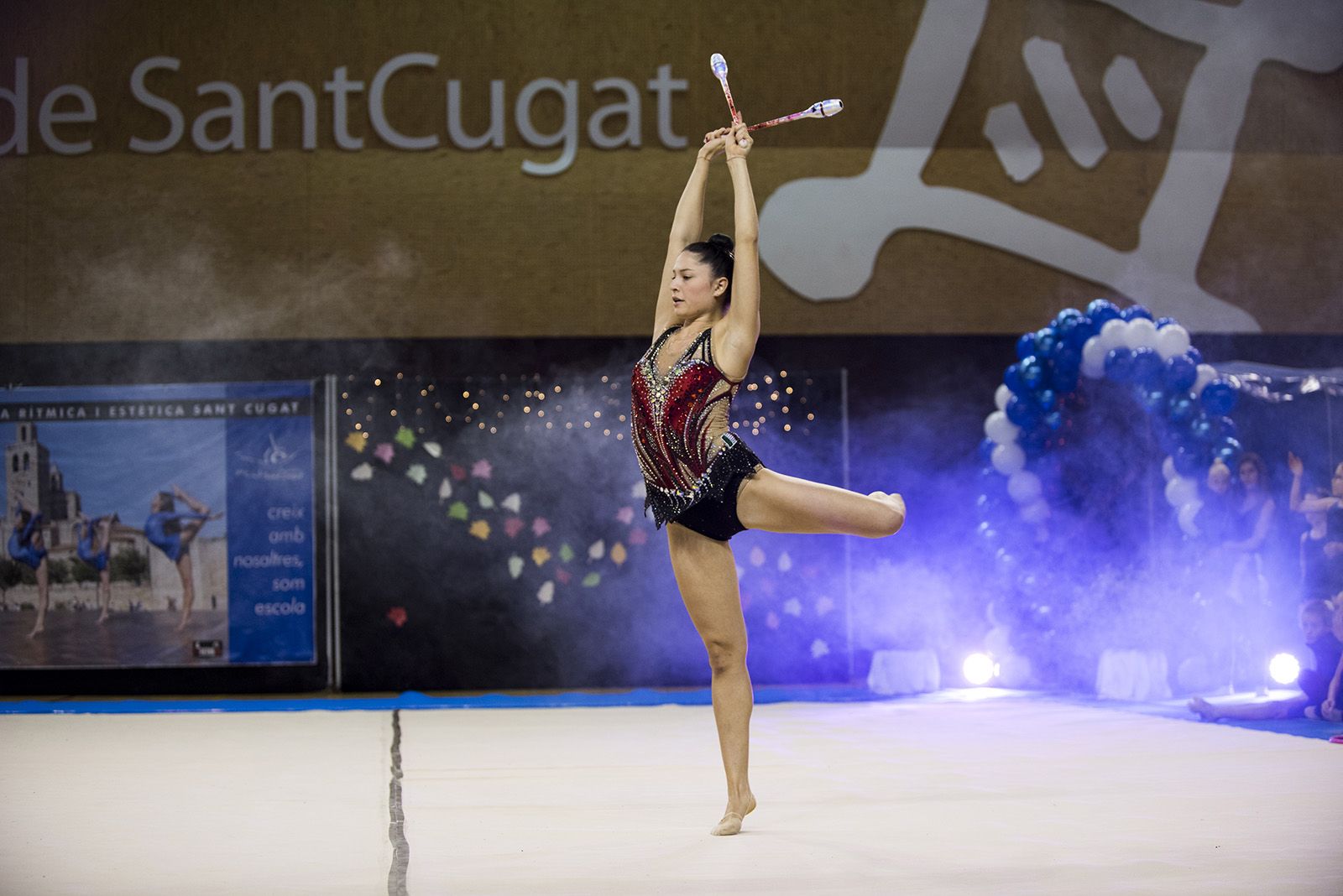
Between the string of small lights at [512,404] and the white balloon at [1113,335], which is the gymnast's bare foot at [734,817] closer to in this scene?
the white balloon at [1113,335]

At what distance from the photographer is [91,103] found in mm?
7750

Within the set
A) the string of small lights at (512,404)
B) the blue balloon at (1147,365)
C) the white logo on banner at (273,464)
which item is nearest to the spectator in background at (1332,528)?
the blue balloon at (1147,365)

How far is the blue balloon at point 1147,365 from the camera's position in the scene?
253 inches

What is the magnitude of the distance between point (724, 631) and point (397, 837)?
3.07 ft

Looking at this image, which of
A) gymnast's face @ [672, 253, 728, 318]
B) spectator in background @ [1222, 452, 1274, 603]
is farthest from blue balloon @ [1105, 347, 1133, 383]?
gymnast's face @ [672, 253, 728, 318]

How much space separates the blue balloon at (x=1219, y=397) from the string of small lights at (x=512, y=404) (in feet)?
7.73

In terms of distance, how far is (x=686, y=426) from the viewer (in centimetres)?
346

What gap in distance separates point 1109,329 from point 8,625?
6.06m

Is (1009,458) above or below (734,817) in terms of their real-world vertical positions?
above

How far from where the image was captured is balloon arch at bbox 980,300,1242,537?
640 centimetres

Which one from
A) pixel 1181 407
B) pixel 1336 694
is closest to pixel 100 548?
pixel 1181 407

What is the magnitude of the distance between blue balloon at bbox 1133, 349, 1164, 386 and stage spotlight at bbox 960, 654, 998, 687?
177 centimetres

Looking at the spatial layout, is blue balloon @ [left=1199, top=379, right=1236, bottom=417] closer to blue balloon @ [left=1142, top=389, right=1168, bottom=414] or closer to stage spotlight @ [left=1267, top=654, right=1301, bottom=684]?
blue balloon @ [left=1142, top=389, right=1168, bottom=414]

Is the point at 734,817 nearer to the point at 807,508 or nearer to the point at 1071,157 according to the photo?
the point at 807,508
